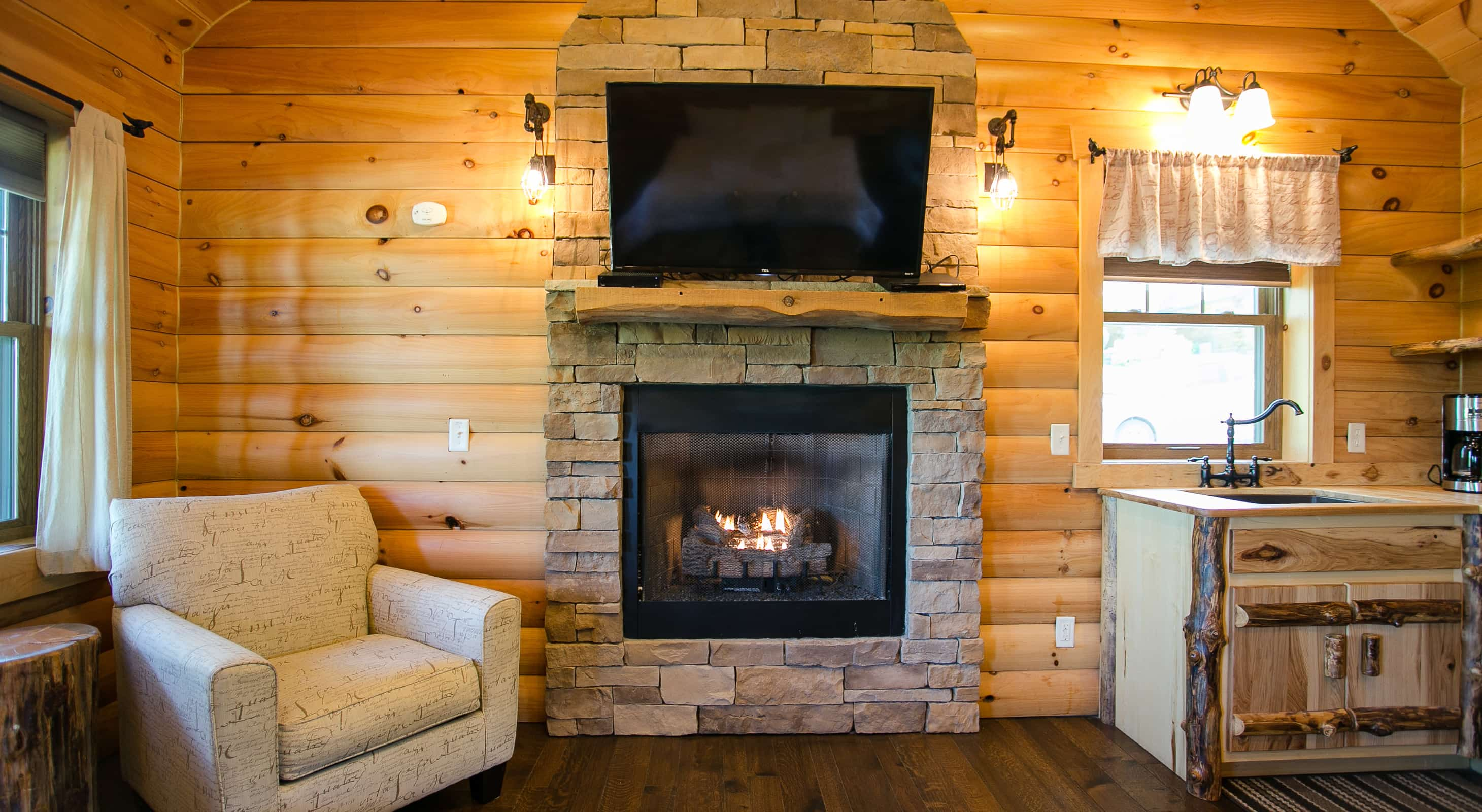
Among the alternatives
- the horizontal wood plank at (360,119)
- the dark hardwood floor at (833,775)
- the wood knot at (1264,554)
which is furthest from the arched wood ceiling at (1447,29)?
the horizontal wood plank at (360,119)

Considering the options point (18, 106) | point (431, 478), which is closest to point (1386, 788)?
point (431, 478)

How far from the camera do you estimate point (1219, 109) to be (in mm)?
2336

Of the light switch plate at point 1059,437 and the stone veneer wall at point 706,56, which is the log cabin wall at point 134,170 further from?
the light switch plate at point 1059,437

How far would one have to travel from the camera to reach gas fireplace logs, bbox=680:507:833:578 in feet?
7.79

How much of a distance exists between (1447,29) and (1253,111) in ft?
2.83

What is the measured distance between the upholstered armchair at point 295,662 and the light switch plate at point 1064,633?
73.3 inches

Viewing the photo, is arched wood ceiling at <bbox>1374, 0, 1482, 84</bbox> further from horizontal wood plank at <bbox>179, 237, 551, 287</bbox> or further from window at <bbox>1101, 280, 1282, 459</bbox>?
horizontal wood plank at <bbox>179, 237, 551, 287</bbox>

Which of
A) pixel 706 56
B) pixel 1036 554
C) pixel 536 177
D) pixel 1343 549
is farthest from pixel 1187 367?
pixel 536 177

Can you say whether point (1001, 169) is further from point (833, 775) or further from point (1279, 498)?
point (833, 775)

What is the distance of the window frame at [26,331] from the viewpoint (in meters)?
1.99

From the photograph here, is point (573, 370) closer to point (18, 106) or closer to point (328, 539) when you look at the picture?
point (328, 539)

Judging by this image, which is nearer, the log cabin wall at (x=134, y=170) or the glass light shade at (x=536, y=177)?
the log cabin wall at (x=134, y=170)

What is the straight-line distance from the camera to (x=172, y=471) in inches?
94.2

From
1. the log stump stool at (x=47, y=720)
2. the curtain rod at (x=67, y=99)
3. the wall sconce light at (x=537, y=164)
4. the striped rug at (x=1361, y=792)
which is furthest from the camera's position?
the wall sconce light at (x=537, y=164)
